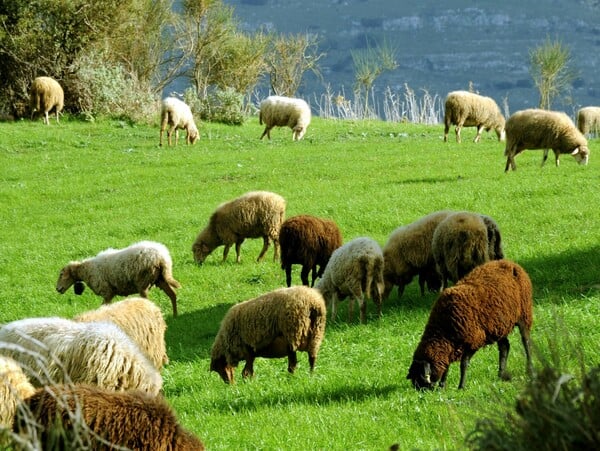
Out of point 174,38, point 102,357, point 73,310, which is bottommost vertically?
point 73,310

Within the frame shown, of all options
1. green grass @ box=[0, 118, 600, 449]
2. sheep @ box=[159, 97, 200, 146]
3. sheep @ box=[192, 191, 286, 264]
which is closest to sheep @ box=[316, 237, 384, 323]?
green grass @ box=[0, 118, 600, 449]

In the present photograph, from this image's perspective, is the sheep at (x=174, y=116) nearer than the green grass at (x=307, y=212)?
No

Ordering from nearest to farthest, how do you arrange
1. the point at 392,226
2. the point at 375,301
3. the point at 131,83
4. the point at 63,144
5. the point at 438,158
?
the point at 375,301 → the point at 392,226 → the point at 438,158 → the point at 63,144 → the point at 131,83

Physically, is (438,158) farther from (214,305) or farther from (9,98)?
(9,98)

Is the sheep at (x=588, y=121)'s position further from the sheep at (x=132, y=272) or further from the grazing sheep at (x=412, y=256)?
the sheep at (x=132, y=272)

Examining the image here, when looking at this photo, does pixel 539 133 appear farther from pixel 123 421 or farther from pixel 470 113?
pixel 123 421

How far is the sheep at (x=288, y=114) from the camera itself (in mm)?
32781

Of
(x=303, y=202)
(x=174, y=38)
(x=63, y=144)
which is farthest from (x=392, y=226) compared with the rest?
(x=174, y=38)

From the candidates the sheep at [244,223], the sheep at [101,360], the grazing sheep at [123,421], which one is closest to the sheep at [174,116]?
the sheep at [244,223]

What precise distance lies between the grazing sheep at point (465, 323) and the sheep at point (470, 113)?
22.1 metres

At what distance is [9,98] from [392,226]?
2316cm

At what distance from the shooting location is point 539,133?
22344 mm

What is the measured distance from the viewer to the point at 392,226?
17.8m

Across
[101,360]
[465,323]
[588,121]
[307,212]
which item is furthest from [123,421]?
[588,121]
